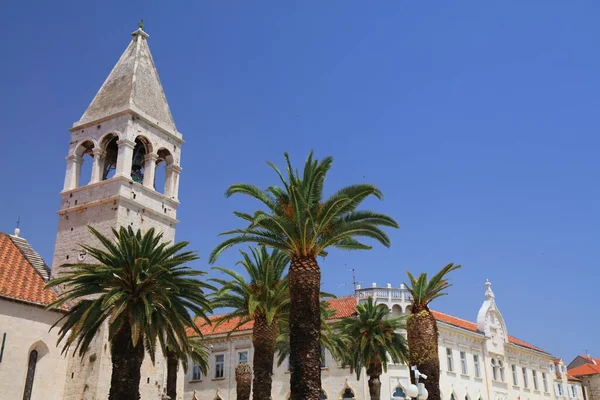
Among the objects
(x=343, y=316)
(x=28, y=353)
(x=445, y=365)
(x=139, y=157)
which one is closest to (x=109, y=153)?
(x=139, y=157)

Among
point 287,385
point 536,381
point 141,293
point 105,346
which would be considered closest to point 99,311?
point 141,293

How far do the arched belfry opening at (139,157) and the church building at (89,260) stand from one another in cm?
7

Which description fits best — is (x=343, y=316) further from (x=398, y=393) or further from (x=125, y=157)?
(x=125, y=157)

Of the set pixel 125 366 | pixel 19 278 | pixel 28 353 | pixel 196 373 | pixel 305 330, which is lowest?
pixel 125 366

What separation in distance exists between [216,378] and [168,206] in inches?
869

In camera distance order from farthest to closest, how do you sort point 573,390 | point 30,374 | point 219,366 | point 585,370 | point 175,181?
point 585,370, point 573,390, point 219,366, point 175,181, point 30,374

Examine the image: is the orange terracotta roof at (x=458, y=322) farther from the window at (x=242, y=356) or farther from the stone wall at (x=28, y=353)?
the stone wall at (x=28, y=353)

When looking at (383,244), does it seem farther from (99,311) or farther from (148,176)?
(148,176)

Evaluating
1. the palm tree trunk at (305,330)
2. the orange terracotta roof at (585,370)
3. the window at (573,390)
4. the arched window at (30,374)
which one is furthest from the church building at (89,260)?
the orange terracotta roof at (585,370)

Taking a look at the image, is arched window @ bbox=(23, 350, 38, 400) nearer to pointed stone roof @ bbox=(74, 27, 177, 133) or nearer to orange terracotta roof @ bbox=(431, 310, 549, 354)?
pointed stone roof @ bbox=(74, 27, 177, 133)

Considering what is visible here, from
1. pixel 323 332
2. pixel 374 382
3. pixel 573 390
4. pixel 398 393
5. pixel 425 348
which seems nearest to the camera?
pixel 425 348

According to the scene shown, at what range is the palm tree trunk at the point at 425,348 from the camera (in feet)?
101

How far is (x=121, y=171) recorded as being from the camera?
121ft

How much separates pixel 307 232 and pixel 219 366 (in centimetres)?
3625
